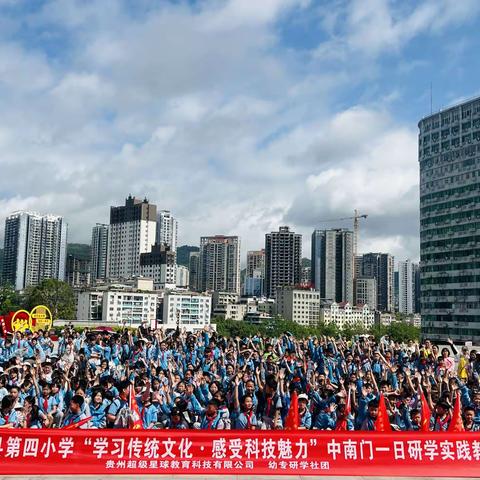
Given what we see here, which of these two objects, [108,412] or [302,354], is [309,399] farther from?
[302,354]

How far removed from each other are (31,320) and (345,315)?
159m

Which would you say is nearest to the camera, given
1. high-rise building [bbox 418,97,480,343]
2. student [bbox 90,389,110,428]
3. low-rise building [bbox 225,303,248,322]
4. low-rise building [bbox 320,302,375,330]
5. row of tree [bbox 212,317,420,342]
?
student [bbox 90,389,110,428]

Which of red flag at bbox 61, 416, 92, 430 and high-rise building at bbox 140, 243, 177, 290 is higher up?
high-rise building at bbox 140, 243, 177, 290

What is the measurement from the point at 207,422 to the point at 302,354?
8.11 meters

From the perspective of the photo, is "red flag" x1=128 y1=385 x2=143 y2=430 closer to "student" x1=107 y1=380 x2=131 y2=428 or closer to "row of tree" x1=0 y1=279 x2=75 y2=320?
"student" x1=107 y1=380 x2=131 y2=428

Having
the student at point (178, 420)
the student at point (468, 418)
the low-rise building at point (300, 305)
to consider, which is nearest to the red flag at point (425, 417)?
the student at point (468, 418)

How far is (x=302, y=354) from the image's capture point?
19172 millimetres

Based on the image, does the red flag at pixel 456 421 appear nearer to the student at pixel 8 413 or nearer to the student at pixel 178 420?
the student at pixel 178 420

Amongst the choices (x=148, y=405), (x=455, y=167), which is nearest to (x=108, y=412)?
(x=148, y=405)

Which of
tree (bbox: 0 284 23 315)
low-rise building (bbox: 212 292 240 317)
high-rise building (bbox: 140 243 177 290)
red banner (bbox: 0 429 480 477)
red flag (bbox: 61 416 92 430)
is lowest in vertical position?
red banner (bbox: 0 429 480 477)

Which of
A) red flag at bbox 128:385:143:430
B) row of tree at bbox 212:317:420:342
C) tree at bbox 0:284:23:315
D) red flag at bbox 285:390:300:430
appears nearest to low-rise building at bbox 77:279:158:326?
row of tree at bbox 212:317:420:342

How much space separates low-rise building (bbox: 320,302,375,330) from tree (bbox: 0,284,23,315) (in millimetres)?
91649

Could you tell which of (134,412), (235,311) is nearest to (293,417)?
(134,412)

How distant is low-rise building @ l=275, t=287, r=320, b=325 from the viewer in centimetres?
17300
